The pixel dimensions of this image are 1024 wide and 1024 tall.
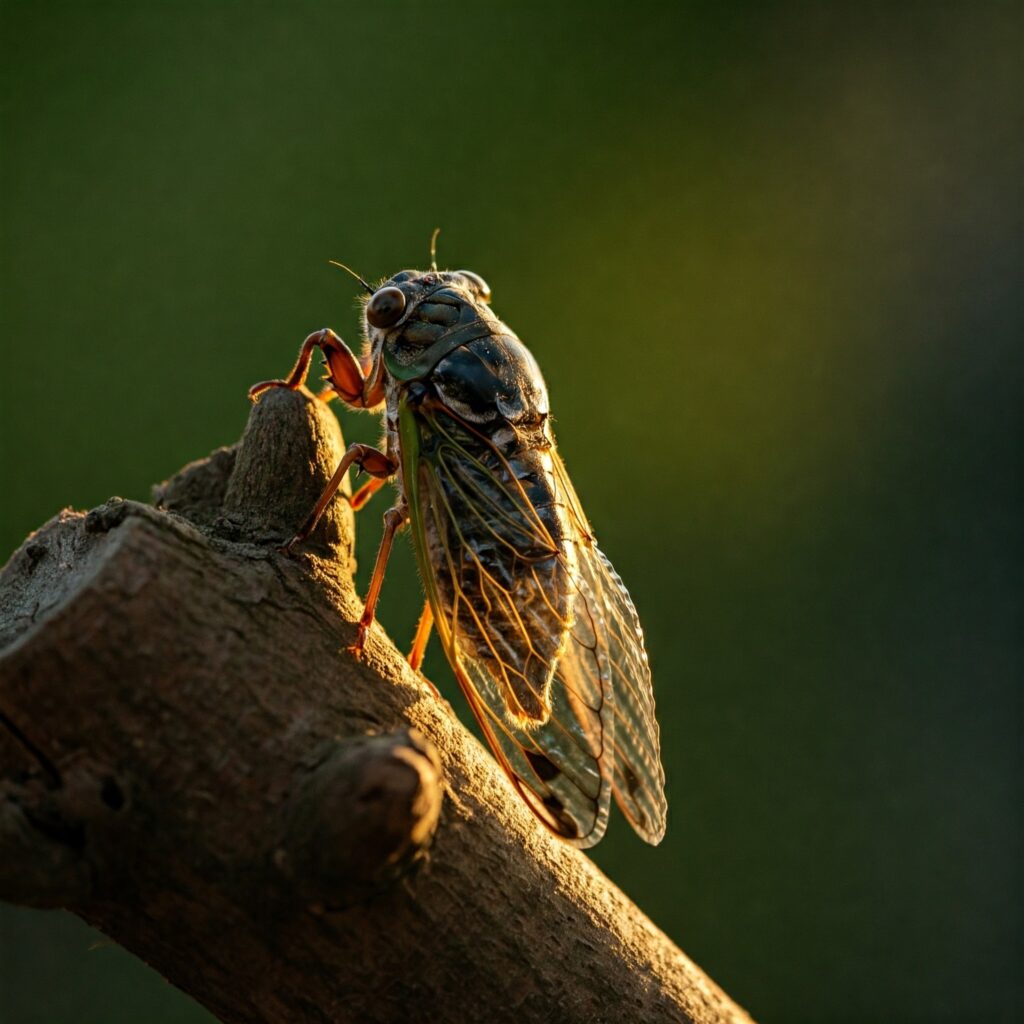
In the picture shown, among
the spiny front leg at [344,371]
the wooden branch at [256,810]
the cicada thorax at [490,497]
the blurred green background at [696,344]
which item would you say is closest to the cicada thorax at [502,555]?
the cicada thorax at [490,497]

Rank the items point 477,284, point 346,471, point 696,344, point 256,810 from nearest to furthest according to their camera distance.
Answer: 1. point 256,810
2. point 346,471
3. point 477,284
4. point 696,344

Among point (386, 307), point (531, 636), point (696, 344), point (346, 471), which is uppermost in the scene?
point (386, 307)

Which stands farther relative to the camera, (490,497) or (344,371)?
(344,371)

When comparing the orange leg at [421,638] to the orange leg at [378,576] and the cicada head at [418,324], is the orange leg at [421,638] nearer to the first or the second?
the orange leg at [378,576]

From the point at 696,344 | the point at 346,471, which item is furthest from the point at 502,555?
the point at 696,344

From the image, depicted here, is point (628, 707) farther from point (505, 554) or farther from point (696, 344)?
point (696, 344)

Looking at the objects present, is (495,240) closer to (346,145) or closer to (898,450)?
(346,145)

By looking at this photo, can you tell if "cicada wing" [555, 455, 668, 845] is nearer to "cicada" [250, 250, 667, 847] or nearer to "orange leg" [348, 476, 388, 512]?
"cicada" [250, 250, 667, 847]

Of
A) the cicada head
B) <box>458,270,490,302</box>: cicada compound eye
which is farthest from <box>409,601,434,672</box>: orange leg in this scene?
<box>458,270,490,302</box>: cicada compound eye
